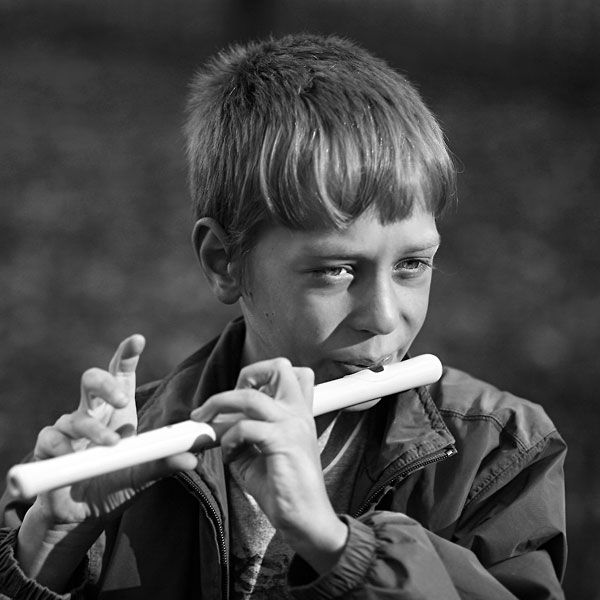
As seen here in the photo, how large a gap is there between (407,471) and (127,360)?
508 mm

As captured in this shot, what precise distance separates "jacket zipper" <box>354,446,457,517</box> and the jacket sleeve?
0.09 m

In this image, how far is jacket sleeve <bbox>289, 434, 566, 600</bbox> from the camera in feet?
5.09

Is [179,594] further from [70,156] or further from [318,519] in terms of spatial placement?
[70,156]

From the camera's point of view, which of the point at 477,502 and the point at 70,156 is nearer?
the point at 477,502

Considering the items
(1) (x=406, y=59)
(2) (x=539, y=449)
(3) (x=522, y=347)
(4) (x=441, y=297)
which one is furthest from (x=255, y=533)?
(1) (x=406, y=59)

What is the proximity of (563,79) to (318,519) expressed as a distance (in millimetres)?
4769

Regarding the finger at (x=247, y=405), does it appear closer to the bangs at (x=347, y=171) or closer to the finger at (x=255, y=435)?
the finger at (x=255, y=435)

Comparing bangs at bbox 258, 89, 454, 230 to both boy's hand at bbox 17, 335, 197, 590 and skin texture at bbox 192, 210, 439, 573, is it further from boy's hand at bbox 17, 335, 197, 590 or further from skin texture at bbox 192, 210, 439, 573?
boy's hand at bbox 17, 335, 197, 590

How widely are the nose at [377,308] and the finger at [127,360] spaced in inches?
14.3

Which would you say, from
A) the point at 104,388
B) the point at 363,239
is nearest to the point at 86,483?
the point at 104,388

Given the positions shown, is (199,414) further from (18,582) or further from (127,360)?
(18,582)

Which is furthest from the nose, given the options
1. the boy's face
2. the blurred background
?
the blurred background

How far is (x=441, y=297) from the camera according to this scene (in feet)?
15.2

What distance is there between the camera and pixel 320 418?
2.03 metres
